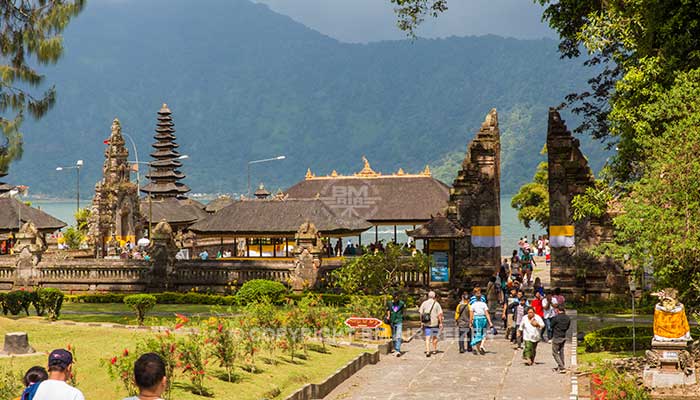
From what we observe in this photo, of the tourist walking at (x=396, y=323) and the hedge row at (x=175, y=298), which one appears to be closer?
the tourist walking at (x=396, y=323)

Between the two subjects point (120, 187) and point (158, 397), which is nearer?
point (158, 397)

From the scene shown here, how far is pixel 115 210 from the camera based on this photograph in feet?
249

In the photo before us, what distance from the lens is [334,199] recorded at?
71000 mm

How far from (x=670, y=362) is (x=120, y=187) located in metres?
58.5

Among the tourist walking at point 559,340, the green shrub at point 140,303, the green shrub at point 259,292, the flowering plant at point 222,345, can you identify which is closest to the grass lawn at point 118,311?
the green shrub at point 140,303

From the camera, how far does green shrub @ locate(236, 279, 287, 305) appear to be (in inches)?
1438

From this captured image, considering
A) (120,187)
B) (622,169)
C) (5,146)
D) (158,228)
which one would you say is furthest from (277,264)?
(120,187)

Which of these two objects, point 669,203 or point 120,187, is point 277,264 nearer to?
point 669,203

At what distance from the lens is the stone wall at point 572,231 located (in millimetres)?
42438

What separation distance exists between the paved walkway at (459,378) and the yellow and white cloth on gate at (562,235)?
568 inches

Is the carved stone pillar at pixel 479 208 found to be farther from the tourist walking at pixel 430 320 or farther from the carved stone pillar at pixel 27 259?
the carved stone pillar at pixel 27 259

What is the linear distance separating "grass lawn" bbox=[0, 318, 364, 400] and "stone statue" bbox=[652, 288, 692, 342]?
782 centimetres

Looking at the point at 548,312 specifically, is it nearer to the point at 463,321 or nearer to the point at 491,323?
the point at 491,323

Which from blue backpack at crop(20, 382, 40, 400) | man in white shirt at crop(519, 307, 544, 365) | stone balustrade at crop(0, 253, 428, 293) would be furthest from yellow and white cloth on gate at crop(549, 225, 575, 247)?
blue backpack at crop(20, 382, 40, 400)
